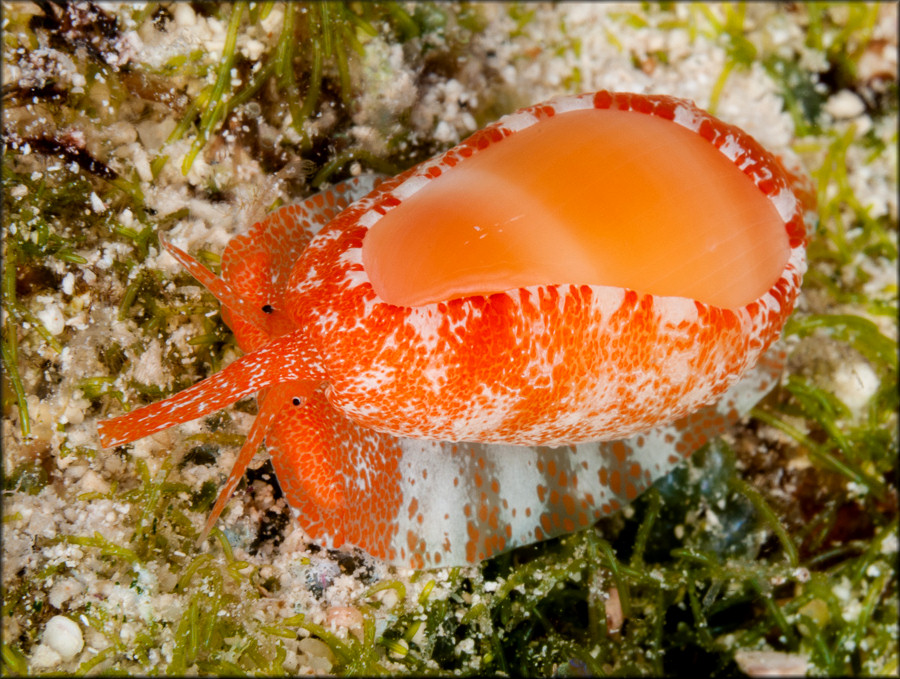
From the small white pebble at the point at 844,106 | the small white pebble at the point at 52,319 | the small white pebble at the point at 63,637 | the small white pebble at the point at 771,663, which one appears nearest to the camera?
the small white pebble at the point at 63,637

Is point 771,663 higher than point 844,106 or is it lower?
lower

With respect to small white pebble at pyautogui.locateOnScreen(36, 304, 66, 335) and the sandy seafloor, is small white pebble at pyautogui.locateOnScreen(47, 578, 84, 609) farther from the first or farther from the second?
small white pebble at pyautogui.locateOnScreen(36, 304, 66, 335)

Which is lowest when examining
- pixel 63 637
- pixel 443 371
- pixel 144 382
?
pixel 63 637

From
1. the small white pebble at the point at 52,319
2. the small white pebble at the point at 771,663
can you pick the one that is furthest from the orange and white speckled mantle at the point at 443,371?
the small white pebble at the point at 771,663

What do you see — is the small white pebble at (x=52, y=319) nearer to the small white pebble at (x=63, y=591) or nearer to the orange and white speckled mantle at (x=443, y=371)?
the orange and white speckled mantle at (x=443, y=371)

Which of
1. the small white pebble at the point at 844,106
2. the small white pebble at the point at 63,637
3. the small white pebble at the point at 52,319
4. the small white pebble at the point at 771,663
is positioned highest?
the small white pebble at the point at 844,106

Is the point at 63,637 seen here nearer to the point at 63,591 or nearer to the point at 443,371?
the point at 63,591

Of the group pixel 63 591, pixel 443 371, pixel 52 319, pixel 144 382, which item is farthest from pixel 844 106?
pixel 63 591
